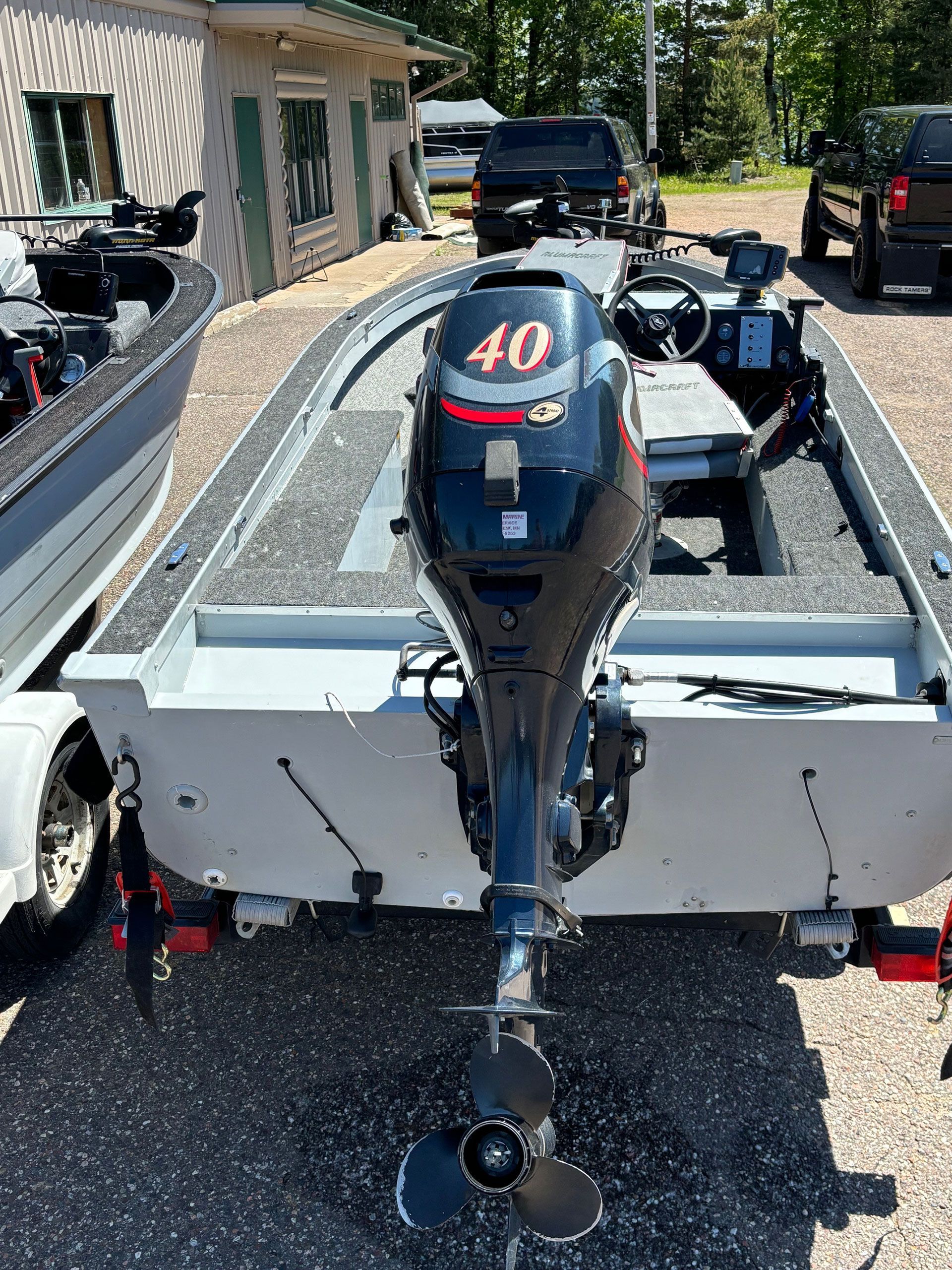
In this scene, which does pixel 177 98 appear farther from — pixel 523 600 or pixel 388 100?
pixel 523 600

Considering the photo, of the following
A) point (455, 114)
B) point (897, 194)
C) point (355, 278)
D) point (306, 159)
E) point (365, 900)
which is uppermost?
point (455, 114)

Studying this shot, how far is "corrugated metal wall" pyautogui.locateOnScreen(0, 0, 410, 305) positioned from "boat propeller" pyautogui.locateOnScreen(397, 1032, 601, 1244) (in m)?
8.36

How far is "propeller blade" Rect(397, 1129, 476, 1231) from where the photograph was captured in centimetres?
179

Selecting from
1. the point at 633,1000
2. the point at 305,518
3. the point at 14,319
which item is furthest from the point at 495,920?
the point at 14,319

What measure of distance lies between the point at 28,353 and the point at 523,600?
3.14 meters

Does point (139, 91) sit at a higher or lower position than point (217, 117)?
higher

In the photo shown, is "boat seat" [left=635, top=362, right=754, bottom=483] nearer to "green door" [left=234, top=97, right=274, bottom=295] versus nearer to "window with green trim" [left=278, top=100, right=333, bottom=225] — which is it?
"green door" [left=234, top=97, right=274, bottom=295]

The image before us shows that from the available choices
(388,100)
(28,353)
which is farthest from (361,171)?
(28,353)

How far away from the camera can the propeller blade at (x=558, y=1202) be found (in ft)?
5.75

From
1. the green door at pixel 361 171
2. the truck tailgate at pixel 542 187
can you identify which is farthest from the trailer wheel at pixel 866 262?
the green door at pixel 361 171

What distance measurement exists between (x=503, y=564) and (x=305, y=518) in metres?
1.58

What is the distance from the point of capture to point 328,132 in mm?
15297

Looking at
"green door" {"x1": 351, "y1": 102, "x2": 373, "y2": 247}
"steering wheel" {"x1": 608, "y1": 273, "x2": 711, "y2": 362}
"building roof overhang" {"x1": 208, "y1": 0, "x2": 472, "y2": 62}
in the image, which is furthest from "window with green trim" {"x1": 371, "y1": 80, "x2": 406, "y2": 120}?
"steering wheel" {"x1": 608, "y1": 273, "x2": 711, "y2": 362}

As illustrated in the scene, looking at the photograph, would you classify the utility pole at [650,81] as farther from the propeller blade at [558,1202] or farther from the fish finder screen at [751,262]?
the propeller blade at [558,1202]
